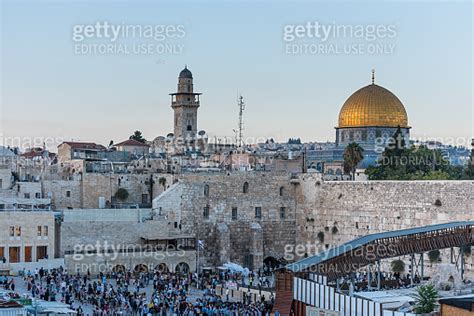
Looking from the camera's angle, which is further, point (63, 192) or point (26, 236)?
point (63, 192)

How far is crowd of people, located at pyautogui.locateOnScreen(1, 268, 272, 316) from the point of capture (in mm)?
29000

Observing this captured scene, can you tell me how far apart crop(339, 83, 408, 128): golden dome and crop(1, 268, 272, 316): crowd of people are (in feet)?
93.0

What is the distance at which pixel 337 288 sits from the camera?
24.7 m

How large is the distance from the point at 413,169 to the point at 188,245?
1831cm

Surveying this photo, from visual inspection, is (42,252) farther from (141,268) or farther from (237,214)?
(237,214)

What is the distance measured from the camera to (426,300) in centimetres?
2198

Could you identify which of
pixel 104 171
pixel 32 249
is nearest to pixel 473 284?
pixel 32 249

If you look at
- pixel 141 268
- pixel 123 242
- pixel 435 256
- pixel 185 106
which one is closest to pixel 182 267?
pixel 141 268

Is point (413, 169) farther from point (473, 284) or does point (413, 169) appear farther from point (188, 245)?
point (473, 284)

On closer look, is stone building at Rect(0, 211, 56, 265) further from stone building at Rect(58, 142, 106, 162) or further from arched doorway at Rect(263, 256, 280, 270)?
stone building at Rect(58, 142, 106, 162)

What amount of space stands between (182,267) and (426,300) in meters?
19.4

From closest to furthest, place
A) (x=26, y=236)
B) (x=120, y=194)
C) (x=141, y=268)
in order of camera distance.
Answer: (x=26, y=236) → (x=141, y=268) → (x=120, y=194)

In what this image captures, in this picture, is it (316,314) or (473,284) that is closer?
(316,314)

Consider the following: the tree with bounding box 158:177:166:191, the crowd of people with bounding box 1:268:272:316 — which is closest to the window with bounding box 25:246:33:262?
the crowd of people with bounding box 1:268:272:316
